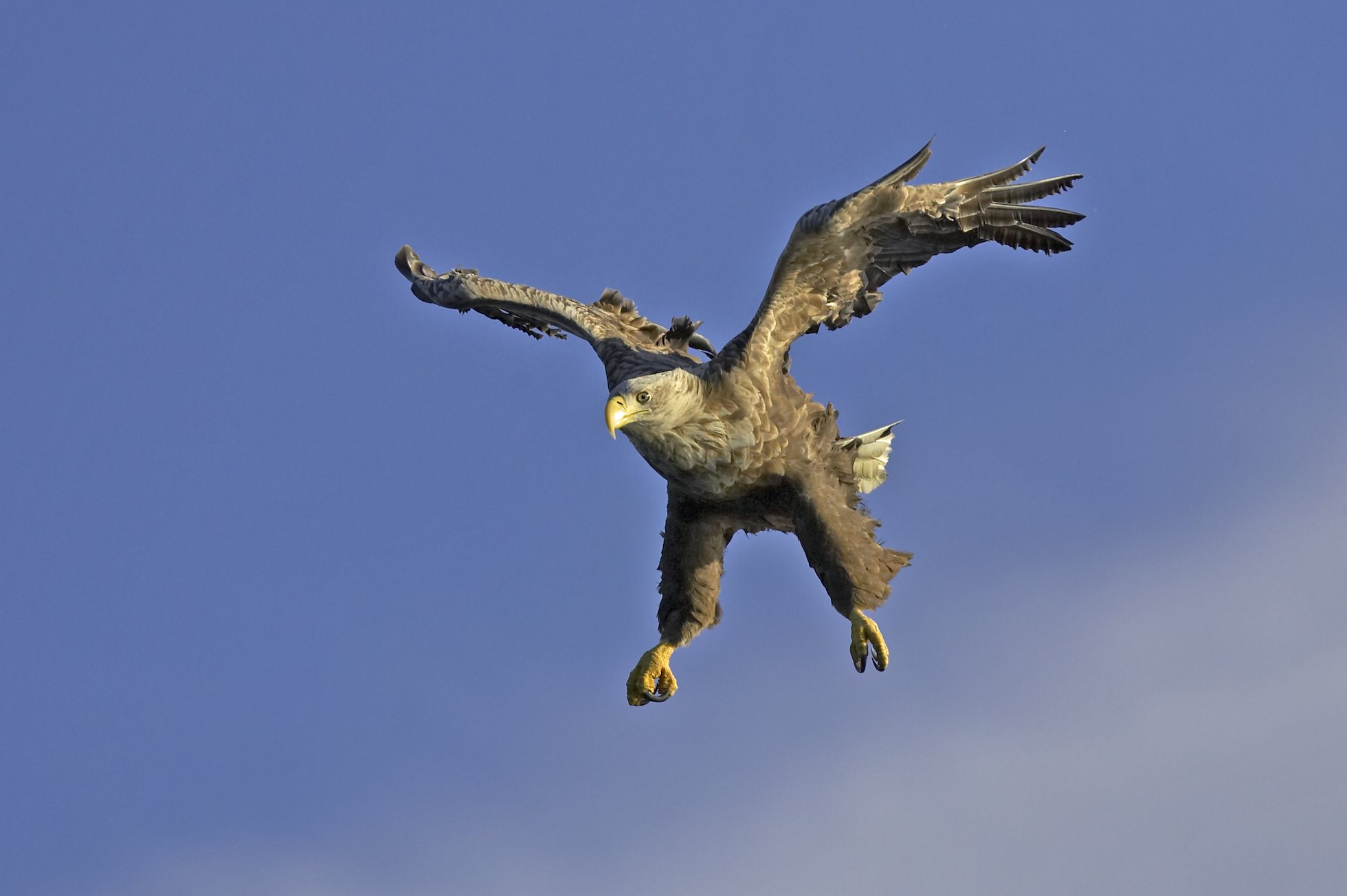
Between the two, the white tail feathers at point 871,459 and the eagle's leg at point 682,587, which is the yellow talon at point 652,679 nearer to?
the eagle's leg at point 682,587

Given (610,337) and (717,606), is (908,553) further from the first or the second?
(610,337)

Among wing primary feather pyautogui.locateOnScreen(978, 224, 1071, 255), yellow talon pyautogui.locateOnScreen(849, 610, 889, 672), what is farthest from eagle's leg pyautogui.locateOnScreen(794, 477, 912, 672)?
wing primary feather pyautogui.locateOnScreen(978, 224, 1071, 255)

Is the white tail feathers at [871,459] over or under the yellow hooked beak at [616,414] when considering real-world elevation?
over

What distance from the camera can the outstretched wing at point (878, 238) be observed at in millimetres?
15578

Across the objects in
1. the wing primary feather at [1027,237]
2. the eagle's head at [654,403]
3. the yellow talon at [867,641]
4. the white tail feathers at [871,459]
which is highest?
the wing primary feather at [1027,237]

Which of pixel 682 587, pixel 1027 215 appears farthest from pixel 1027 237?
pixel 682 587

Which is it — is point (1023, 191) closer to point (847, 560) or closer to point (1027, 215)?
point (1027, 215)

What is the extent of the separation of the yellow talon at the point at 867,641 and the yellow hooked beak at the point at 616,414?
7.01 ft

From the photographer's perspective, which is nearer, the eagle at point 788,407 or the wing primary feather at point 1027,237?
the eagle at point 788,407

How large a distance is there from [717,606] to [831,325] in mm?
2176

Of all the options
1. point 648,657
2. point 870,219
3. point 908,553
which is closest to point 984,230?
point 870,219

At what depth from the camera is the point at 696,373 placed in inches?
615

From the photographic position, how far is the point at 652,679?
16203 mm

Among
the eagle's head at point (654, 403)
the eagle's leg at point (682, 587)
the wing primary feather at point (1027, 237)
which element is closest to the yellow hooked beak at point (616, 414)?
the eagle's head at point (654, 403)
